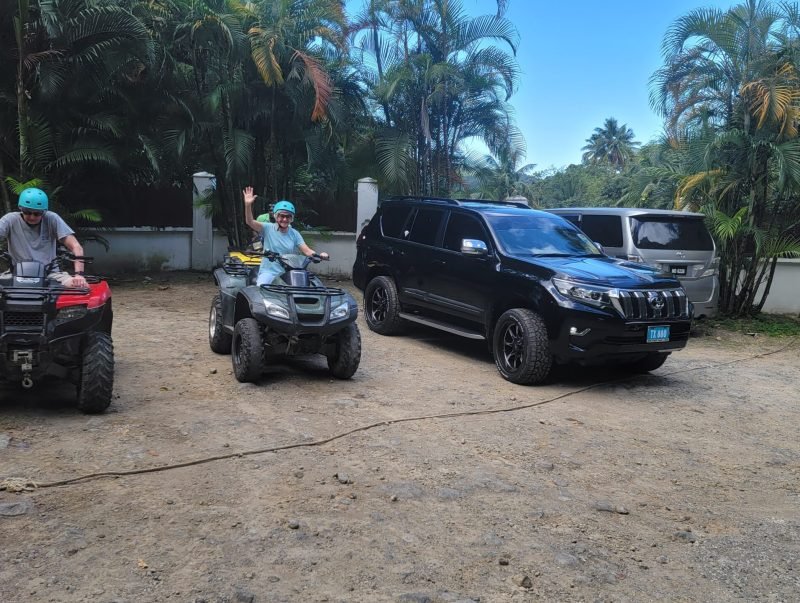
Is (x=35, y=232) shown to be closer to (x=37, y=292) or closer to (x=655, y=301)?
(x=37, y=292)

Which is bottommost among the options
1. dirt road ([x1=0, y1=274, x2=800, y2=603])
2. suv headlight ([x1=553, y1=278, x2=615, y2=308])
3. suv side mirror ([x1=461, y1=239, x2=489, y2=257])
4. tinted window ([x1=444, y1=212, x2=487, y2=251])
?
dirt road ([x1=0, y1=274, x2=800, y2=603])

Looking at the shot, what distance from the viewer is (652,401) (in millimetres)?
7121

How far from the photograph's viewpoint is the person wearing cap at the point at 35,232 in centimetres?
593

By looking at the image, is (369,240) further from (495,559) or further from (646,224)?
(495,559)

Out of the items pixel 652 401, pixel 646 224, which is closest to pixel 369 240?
pixel 646 224

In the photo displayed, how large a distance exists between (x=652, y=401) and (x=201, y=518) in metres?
4.71

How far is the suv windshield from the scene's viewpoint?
8.26 metres

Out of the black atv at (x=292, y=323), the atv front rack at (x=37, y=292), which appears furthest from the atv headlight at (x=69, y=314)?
the black atv at (x=292, y=323)

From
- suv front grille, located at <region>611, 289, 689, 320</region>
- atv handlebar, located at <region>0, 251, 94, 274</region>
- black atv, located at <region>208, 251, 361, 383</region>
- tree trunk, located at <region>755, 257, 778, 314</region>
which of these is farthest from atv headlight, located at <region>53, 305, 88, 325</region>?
tree trunk, located at <region>755, 257, 778, 314</region>

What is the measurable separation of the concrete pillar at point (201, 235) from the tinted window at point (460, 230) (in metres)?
8.06

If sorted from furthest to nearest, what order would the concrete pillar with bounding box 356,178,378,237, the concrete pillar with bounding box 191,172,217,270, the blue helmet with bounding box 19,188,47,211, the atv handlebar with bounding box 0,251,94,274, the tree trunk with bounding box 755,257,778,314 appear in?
the concrete pillar with bounding box 356,178,378,237 → the concrete pillar with bounding box 191,172,217,270 → the tree trunk with bounding box 755,257,778,314 → the blue helmet with bounding box 19,188,47,211 → the atv handlebar with bounding box 0,251,94,274

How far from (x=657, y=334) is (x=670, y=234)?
11.4ft

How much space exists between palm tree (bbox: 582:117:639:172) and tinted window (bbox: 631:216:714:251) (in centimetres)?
6193

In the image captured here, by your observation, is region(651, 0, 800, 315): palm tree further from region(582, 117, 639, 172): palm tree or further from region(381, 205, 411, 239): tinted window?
region(582, 117, 639, 172): palm tree
